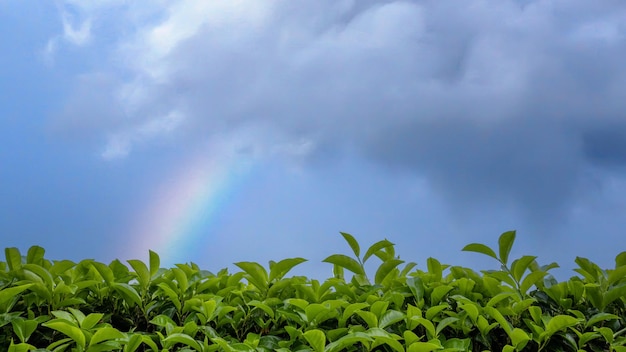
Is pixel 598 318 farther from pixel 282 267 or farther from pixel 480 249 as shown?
pixel 282 267

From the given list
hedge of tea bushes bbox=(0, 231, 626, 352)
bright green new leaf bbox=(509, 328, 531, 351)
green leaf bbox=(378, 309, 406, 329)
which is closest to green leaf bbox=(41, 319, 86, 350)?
hedge of tea bushes bbox=(0, 231, 626, 352)

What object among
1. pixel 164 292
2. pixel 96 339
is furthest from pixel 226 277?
pixel 96 339

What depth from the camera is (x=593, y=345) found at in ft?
10.3

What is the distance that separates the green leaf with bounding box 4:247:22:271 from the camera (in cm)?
337

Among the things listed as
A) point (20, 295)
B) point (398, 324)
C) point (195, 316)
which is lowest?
point (398, 324)

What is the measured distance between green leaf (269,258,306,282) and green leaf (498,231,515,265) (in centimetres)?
124

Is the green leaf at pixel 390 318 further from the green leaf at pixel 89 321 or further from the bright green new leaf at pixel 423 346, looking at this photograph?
the green leaf at pixel 89 321

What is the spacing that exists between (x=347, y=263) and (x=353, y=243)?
0.12m

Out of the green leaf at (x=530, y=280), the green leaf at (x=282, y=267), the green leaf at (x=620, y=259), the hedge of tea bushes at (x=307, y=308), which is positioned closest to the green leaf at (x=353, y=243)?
the hedge of tea bushes at (x=307, y=308)

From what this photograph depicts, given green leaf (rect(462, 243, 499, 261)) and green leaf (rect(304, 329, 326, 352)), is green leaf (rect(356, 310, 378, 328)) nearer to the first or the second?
green leaf (rect(304, 329, 326, 352))

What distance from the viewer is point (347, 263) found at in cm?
345

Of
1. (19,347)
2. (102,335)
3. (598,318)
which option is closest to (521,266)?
(598,318)

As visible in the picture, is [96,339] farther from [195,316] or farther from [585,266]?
[585,266]

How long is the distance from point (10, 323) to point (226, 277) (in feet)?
3.89
